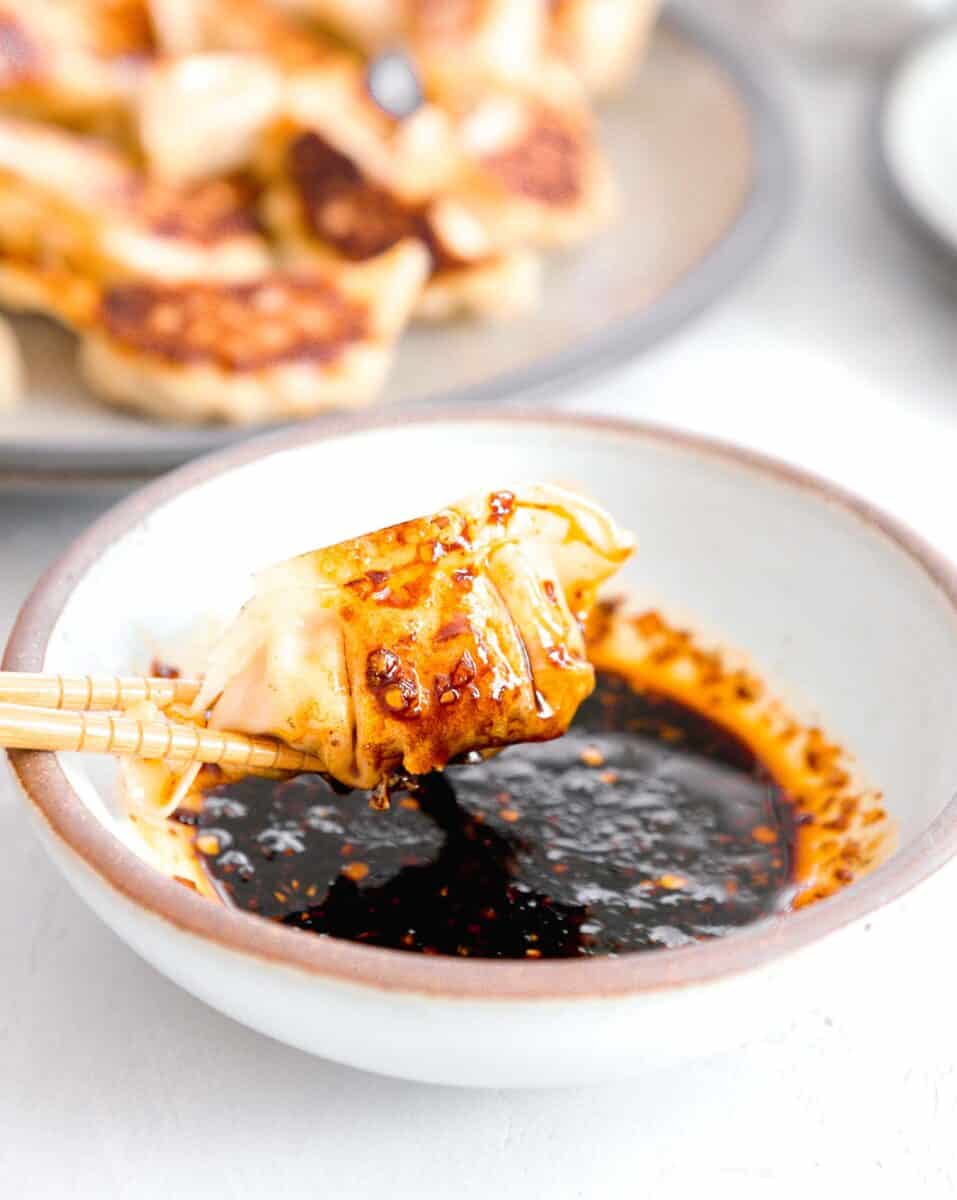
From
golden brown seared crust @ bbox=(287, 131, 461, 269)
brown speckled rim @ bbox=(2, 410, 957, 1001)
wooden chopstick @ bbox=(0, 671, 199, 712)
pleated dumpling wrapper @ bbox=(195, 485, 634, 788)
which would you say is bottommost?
brown speckled rim @ bbox=(2, 410, 957, 1001)

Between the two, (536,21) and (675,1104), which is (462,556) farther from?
(536,21)

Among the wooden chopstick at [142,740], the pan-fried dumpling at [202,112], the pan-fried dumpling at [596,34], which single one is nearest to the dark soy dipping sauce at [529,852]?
the wooden chopstick at [142,740]

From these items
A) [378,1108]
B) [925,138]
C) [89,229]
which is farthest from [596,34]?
A: [378,1108]

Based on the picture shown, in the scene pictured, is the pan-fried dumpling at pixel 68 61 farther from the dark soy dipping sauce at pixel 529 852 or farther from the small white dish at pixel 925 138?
the dark soy dipping sauce at pixel 529 852

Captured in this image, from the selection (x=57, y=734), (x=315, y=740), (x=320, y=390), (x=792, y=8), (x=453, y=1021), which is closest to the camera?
(x=453, y=1021)

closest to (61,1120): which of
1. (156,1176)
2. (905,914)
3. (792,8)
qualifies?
(156,1176)

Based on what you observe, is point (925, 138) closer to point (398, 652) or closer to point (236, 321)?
point (236, 321)

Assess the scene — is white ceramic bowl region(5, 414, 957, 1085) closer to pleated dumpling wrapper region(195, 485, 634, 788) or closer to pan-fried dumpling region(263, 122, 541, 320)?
pleated dumpling wrapper region(195, 485, 634, 788)

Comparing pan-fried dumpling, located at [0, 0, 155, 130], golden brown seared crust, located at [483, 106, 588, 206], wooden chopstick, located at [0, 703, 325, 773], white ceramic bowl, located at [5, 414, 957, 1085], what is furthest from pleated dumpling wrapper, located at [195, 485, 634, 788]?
pan-fried dumpling, located at [0, 0, 155, 130]
